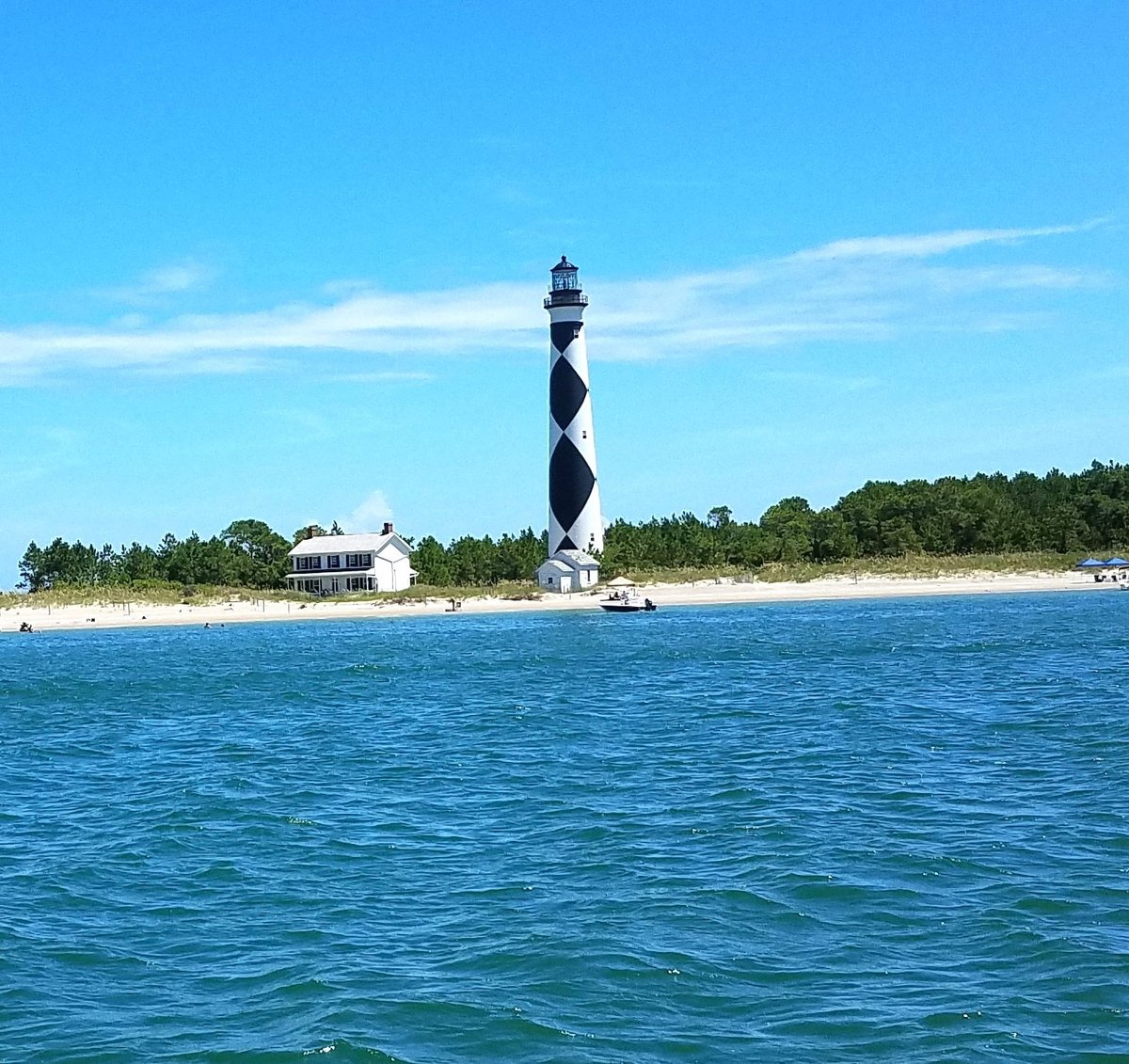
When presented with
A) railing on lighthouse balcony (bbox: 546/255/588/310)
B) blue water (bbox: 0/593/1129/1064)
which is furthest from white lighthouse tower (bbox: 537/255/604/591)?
blue water (bbox: 0/593/1129/1064)

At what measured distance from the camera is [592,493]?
7881 cm

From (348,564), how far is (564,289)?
22.3 meters

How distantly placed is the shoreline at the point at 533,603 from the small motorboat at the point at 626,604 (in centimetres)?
137

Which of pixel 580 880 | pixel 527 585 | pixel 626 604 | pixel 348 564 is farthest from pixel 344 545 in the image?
pixel 580 880

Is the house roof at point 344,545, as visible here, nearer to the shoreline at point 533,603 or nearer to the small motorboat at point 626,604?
the shoreline at point 533,603

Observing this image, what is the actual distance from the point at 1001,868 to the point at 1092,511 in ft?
262

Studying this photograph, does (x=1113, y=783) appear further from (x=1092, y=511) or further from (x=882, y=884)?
(x=1092, y=511)

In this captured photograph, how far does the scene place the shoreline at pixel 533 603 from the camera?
75.9m

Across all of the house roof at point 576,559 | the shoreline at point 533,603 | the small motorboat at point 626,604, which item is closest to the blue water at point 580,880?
the small motorboat at point 626,604

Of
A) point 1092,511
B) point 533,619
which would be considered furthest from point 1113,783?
point 1092,511

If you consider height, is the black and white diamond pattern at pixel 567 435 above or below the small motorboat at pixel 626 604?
above

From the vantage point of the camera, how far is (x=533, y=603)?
255 feet

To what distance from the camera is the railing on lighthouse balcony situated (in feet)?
254

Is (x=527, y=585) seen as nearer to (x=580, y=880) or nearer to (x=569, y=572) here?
(x=569, y=572)
